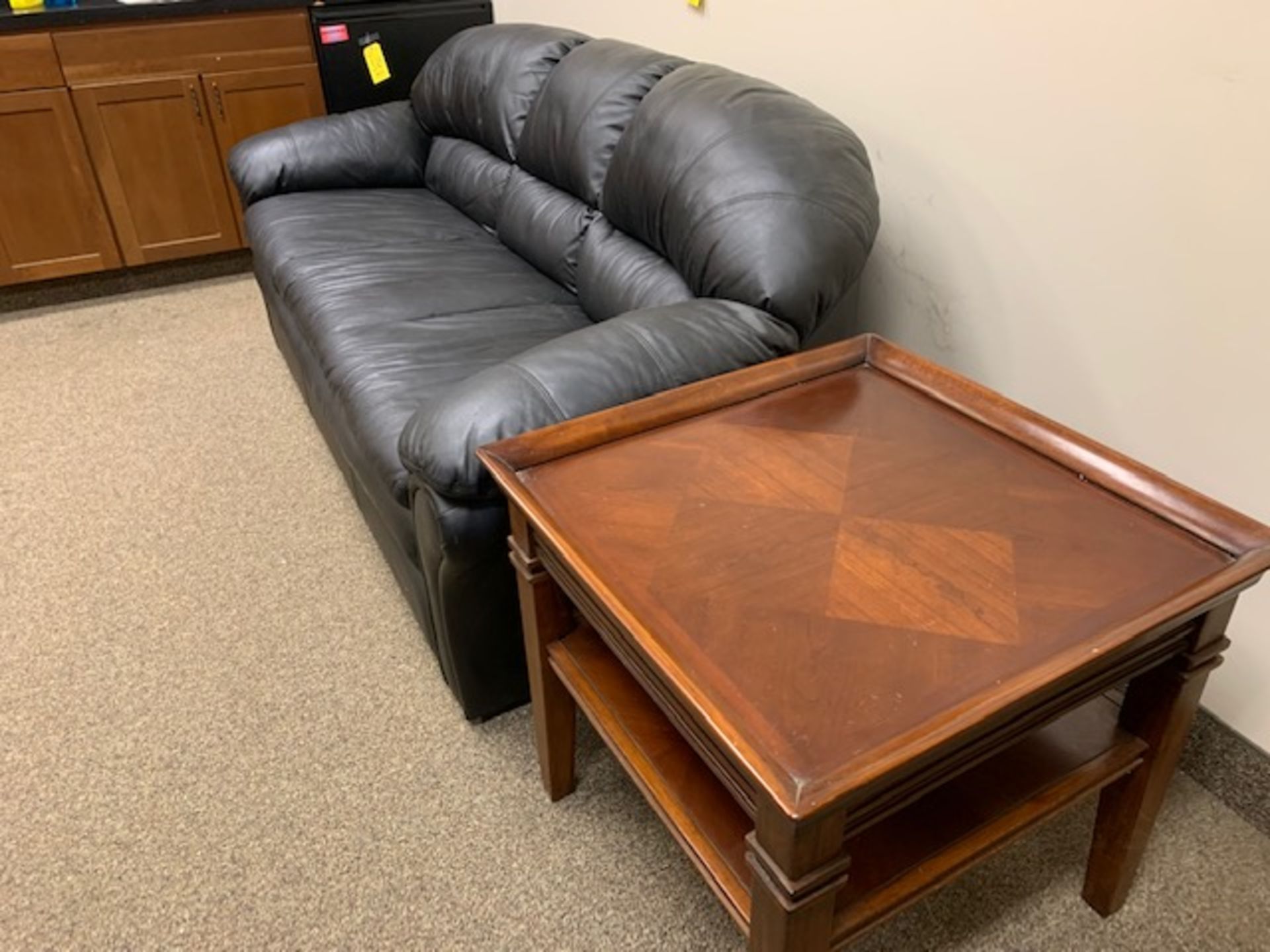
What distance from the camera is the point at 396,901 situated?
136cm

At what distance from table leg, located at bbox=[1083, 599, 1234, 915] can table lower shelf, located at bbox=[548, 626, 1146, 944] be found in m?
0.03

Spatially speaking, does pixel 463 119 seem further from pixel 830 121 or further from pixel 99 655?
pixel 99 655

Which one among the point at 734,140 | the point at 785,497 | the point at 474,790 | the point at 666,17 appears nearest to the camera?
the point at 785,497

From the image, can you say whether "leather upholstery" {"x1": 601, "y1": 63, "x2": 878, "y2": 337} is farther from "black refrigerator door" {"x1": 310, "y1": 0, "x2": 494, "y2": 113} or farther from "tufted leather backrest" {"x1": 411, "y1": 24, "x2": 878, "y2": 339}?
"black refrigerator door" {"x1": 310, "y1": 0, "x2": 494, "y2": 113}

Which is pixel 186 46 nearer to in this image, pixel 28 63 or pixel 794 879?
pixel 28 63

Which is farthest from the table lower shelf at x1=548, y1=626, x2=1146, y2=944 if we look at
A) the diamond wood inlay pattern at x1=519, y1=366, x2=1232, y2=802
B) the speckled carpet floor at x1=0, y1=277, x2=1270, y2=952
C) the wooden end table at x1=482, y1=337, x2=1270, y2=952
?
the speckled carpet floor at x1=0, y1=277, x2=1270, y2=952

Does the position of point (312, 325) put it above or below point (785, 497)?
below

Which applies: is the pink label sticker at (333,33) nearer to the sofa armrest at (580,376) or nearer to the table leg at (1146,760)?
the sofa armrest at (580,376)

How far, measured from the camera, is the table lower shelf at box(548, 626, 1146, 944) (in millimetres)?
1008

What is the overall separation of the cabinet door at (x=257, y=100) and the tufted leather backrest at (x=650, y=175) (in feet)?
2.82

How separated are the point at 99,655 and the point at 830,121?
5.66 ft

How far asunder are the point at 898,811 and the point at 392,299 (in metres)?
1.59

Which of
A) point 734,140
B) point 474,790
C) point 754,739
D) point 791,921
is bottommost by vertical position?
point 474,790

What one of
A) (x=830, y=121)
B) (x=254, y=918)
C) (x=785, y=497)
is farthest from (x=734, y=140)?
(x=254, y=918)
